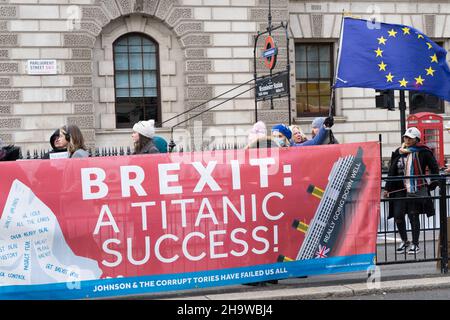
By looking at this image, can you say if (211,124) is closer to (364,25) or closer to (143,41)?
(143,41)

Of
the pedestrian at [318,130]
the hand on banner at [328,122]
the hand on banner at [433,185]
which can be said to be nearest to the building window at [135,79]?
the pedestrian at [318,130]

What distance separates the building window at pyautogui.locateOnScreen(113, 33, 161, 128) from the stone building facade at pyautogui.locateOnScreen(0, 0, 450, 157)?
6.6 inches

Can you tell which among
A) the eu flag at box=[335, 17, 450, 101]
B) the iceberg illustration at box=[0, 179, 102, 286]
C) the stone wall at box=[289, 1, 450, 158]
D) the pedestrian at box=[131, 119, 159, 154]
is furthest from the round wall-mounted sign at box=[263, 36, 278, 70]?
the iceberg illustration at box=[0, 179, 102, 286]

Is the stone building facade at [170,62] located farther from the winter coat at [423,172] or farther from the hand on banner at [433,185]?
the hand on banner at [433,185]

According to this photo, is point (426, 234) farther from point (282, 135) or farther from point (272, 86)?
point (272, 86)

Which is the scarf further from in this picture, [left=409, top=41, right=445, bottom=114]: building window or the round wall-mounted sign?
[left=409, top=41, right=445, bottom=114]: building window

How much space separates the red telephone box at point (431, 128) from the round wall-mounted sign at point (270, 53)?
16.8 feet

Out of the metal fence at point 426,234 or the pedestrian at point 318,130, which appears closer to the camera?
the metal fence at point 426,234

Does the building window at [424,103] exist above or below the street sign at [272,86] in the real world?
below

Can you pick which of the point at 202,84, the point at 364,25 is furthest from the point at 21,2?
the point at 364,25

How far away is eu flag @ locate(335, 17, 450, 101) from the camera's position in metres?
9.37

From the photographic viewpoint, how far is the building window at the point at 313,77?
2284cm

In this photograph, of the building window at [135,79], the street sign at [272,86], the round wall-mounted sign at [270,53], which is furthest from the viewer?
the building window at [135,79]

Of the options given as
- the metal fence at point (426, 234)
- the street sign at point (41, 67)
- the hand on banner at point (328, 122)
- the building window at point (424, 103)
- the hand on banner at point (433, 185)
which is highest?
the street sign at point (41, 67)
